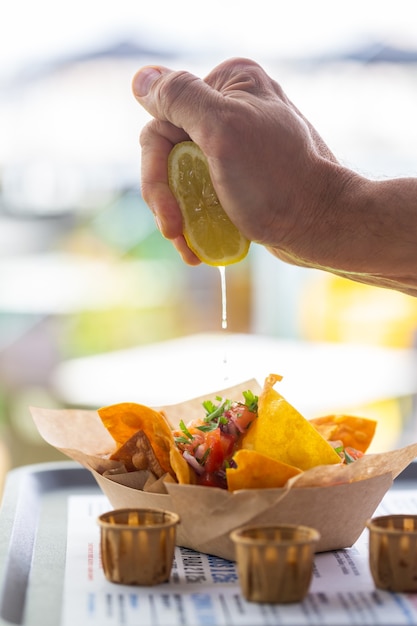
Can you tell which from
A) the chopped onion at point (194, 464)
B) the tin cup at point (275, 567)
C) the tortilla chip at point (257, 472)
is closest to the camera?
the tin cup at point (275, 567)

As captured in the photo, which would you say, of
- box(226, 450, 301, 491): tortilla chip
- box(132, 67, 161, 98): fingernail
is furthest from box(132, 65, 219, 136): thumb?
box(226, 450, 301, 491): tortilla chip

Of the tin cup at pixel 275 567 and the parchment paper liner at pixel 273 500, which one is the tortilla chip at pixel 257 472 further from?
the tin cup at pixel 275 567

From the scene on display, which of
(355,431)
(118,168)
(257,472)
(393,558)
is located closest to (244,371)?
(118,168)

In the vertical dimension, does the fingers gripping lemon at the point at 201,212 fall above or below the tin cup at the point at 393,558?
above

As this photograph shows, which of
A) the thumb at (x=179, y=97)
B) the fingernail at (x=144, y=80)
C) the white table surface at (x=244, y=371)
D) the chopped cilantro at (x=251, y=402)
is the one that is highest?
the fingernail at (x=144, y=80)

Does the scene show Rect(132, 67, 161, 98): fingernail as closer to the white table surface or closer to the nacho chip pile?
the nacho chip pile

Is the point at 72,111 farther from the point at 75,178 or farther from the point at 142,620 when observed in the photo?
the point at 142,620

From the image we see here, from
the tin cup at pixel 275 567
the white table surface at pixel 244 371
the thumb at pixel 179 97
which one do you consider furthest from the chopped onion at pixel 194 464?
the white table surface at pixel 244 371

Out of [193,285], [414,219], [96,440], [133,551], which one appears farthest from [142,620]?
[193,285]
